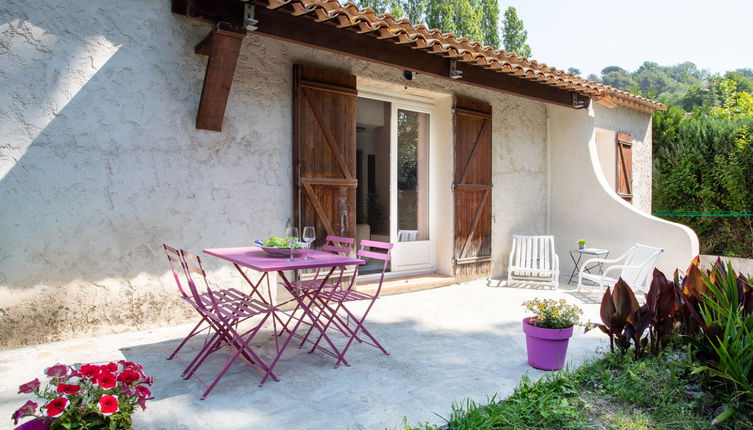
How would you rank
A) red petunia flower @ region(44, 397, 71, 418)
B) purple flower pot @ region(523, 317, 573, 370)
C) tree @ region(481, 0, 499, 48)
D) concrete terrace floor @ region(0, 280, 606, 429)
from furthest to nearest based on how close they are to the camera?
tree @ region(481, 0, 499, 48) < purple flower pot @ region(523, 317, 573, 370) < concrete terrace floor @ region(0, 280, 606, 429) < red petunia flower @ region(44, 397, 71, 418)

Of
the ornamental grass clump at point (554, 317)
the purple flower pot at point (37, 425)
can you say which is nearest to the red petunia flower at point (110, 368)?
the purple flower pot at point (37, 425)

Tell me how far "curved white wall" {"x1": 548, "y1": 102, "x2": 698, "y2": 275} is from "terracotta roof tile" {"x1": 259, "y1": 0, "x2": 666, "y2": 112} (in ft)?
2.01

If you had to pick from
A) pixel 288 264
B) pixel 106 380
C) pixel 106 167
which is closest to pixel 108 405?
pixel 106 380

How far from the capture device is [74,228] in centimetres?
374

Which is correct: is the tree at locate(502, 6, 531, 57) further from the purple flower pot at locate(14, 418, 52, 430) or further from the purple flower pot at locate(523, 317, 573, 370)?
the purple flower pot at locate(14, 418, 52, 430)

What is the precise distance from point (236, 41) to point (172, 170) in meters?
1.28

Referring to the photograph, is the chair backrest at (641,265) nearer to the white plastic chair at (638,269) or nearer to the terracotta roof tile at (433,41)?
the white plastic chair at (638,269)

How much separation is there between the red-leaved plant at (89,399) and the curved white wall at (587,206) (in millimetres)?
6607

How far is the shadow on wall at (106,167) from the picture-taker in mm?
3523

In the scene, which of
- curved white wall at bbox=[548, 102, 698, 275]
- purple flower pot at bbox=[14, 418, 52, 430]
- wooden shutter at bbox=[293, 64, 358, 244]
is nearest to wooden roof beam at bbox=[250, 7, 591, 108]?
wooden shutter at bbox=[293, 64, 358, 244]

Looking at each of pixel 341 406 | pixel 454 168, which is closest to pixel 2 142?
pixel 341 406

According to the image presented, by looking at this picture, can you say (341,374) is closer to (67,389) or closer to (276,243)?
(276,243)

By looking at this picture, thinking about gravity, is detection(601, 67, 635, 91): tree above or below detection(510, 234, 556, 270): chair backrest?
above

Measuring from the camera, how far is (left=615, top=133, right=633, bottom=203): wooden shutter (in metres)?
8.23
